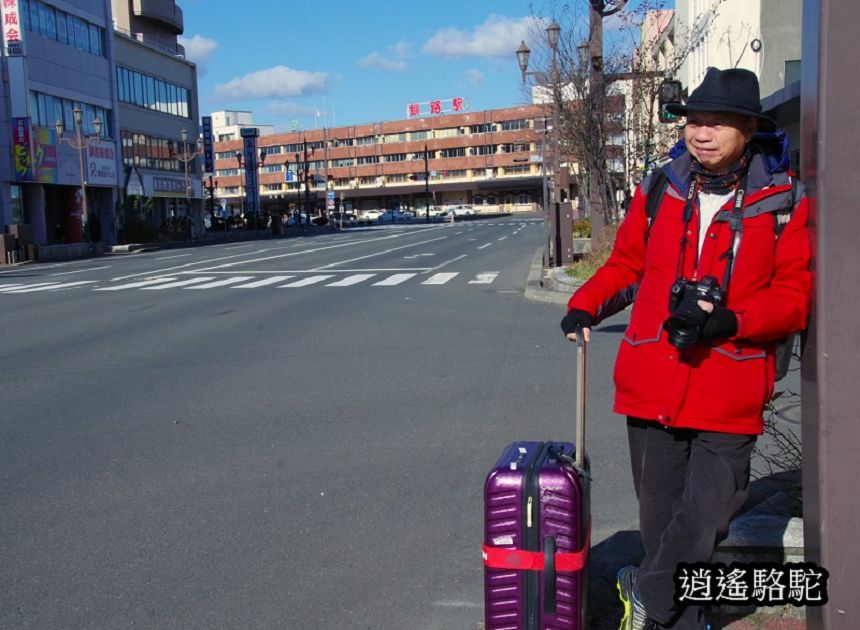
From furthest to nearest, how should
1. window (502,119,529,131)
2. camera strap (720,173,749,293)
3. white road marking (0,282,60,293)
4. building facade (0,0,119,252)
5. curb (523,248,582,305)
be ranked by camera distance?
window (502,119,529,131) < building facade (0,0,119,252) < white road marking (0,282,60,293) < curb (523,248,582,305) < camera strap (720,173,749,293)

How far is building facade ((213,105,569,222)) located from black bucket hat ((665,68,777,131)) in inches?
4538

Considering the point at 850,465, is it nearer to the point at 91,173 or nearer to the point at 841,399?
the point at 841,399

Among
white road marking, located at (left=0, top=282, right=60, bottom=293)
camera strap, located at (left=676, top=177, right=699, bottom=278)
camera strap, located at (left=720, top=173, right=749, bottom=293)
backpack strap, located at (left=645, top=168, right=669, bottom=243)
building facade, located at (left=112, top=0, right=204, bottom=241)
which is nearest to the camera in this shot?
camera strap, located at (left=720, top=173, right=749, bottom=293)

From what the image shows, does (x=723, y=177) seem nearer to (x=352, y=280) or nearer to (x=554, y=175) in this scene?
(x=352, y=280)

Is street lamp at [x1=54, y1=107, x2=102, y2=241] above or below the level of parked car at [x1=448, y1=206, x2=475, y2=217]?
above

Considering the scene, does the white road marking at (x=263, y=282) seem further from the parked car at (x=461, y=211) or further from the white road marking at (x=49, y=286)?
the parked car at (x=461, y=211)

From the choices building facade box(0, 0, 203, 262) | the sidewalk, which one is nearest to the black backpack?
the sidewalk

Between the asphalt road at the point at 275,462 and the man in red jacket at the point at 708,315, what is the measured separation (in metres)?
0.81

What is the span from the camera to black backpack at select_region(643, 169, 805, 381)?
286cm

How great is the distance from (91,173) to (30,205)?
16.8 ft

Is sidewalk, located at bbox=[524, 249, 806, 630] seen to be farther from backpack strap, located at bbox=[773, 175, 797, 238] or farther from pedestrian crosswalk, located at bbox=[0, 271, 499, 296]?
pedestrian crosswalk, located at bbox=[0, 271, 499, 296]

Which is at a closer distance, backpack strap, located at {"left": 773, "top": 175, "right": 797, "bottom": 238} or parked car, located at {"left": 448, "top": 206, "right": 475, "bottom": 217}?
backpack strap, located at {"left": 773, "top": 175, "right": 797, "bottom": 238}

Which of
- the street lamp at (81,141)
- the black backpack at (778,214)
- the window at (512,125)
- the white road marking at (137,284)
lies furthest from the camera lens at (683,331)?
the window at (512,125)

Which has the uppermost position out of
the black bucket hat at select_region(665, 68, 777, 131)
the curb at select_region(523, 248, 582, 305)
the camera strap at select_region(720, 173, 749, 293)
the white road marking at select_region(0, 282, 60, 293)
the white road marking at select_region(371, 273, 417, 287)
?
the black bucket hat at select_region(665, 68, 777, 131)
